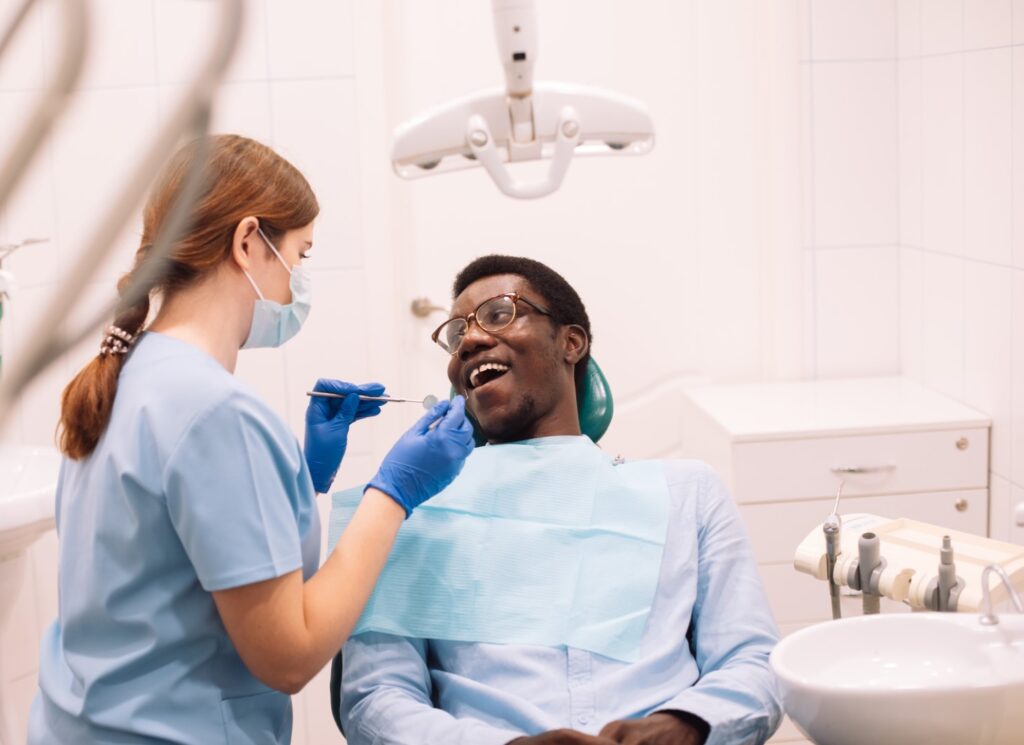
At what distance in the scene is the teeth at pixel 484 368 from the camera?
73.5 inches

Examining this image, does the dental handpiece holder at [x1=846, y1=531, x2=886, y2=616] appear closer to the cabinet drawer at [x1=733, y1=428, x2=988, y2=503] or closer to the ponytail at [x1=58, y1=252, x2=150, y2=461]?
the ponytail at [x1=58, y1=252, x2=150, y2=461]

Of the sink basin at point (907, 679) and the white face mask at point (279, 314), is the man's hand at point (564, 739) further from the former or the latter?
the white face mask at point (279, 314)

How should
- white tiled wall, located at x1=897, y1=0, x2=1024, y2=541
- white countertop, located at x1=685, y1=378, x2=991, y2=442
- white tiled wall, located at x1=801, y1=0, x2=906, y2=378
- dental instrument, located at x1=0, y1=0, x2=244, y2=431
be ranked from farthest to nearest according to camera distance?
white tiled wall, located at x1=801, y1=0, x2=906, y2=378, white countertop, located at x1=685, y1=378, x2=991, y2=442, white tiled wall, located at x1=897, y1=0, x2=1024, y2=541, dental instrument, located at x1=0, y1=0, x2=244, y2=431

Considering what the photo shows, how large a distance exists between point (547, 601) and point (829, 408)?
4.41 ft

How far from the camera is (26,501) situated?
213cm

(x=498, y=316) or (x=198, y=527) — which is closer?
(x=198, y=527)

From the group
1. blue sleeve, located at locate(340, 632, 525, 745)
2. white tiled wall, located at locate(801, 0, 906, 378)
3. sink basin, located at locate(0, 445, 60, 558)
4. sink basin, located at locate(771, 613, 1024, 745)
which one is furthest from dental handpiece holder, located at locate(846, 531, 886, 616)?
white tiled wall, located at locate(801, 0, 906, 378)

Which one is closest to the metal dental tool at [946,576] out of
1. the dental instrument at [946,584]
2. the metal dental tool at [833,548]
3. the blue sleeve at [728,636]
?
the dental instrument at [946,584]

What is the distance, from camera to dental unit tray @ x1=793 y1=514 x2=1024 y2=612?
1391 millimetres

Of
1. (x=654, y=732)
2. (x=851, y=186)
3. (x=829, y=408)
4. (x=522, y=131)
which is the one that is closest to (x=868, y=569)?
(x=654, y=732)

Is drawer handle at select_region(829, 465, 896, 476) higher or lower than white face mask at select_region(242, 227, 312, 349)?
lower

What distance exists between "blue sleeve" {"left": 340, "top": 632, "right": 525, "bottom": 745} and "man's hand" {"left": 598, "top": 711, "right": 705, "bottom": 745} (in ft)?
0.43

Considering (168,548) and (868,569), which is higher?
(168,548)

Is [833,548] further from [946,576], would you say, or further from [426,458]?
[426,458]
